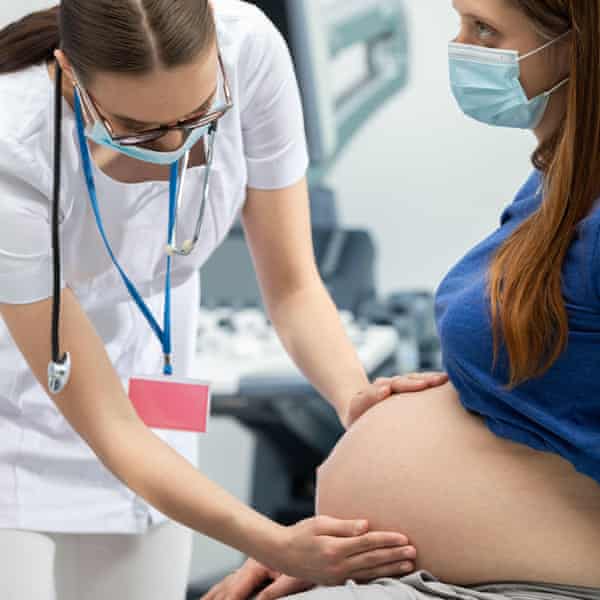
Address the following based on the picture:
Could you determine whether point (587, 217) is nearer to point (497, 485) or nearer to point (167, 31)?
point (497, 485)

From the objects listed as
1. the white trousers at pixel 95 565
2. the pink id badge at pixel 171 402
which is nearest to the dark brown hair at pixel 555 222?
the pink id badge at pixel 171 402

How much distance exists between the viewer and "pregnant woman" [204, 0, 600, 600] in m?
1.41

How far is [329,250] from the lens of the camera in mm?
3312

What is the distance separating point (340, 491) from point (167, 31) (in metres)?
0.65

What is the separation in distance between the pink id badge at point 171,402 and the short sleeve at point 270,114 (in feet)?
1.07

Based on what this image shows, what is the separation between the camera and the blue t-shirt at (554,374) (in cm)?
139

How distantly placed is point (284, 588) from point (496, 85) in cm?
74

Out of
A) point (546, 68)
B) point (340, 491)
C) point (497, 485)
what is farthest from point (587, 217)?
point (340, 491)

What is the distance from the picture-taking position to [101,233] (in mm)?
1608

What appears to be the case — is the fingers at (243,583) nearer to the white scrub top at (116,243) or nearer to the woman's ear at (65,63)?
the white scrub top at (116,243)

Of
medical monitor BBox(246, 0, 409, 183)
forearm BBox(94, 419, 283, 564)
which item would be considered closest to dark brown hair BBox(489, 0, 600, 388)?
forearm BBox(94, 419, 283, 564)

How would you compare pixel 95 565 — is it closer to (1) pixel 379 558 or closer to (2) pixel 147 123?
(1) pixel 379 558

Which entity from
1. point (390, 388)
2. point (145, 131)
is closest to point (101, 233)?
point (145, 131)

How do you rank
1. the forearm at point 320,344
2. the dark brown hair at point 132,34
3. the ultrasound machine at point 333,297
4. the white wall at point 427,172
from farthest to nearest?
1. the white wall at point 427,172
2. the ultrasound machine at point 333,297
3. the forearm at point 320,344
4. the dark brown hair at point 132,34
